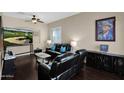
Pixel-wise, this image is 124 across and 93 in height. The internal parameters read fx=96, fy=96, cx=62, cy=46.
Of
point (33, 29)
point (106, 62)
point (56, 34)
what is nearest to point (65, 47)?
point (56, 34)

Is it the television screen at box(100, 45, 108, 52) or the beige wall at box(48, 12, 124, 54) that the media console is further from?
the beige wall at box(48, 12, 124, 54)

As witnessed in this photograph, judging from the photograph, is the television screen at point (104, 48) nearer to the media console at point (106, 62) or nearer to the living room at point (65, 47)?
the living room at point (65, 47)

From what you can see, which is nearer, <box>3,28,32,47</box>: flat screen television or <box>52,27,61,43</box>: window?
<box>3,28,32,47</box>: flat screen television

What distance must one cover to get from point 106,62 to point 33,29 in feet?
15.8

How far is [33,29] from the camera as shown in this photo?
6.29 meters

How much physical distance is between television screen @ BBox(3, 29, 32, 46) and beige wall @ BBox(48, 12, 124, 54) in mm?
2178

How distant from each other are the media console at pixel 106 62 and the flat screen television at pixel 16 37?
13.1 feet

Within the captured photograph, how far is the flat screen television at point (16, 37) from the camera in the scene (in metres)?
5.18

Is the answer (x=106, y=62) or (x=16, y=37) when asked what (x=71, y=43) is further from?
(x=16, y=37)

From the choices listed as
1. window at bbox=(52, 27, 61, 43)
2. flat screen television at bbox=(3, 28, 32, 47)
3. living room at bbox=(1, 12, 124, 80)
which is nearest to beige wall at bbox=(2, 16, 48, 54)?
living room at bbox=(1, 12, 124, 80)

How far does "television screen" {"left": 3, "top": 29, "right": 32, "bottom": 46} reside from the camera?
5190mm

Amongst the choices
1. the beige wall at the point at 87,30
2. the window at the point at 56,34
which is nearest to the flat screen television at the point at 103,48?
the beige wall at the point at 87,30
